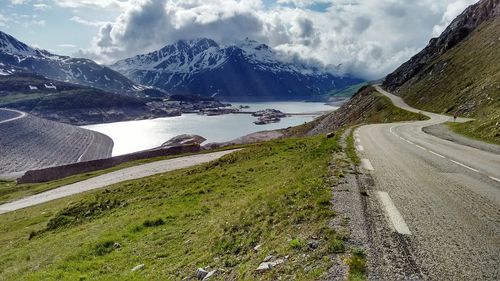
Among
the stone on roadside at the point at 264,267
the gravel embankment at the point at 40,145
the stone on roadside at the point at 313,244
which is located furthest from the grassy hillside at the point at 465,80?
the gravel embankment at the point at 40,145

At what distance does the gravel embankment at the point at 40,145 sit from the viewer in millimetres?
119750

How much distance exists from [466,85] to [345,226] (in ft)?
309

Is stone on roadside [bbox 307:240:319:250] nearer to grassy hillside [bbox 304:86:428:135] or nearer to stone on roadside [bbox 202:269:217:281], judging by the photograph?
stone on roadside [bbox 202:269:217:281]

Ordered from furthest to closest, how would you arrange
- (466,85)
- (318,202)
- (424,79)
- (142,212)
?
(424,79) → (466,85) → (142,212) → (318,202)

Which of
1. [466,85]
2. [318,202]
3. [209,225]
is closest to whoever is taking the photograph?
[318,202]

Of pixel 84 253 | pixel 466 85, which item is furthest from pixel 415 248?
pixel 466 85

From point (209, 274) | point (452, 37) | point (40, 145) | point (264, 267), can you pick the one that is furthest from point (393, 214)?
point (40, 145)

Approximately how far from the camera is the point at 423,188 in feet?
43.7

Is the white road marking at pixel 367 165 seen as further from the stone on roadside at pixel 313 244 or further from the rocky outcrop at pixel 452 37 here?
the rocky outcrop at pixel 452 37

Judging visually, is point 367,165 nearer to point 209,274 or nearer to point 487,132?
point 209,274

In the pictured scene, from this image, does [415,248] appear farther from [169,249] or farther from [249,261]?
[169,249]

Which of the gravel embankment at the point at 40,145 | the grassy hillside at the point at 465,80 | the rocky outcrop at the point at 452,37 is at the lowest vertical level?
the gravel embankment at the point at 40,145

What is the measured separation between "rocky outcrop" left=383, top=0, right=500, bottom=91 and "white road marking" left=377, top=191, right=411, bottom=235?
133 metres

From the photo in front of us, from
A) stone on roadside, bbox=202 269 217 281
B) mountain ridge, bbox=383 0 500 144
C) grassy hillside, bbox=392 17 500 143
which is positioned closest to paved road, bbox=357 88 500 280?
stone on roadside, bbox=202 269 217 281
